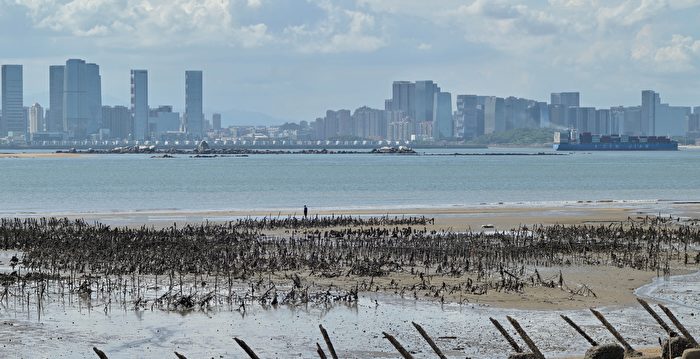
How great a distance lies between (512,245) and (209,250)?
33.0 feet

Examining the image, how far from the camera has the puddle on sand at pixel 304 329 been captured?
19.6m

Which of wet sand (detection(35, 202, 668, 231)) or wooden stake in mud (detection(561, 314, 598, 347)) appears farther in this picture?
wet sand (detection(35, 202, 668, 231))

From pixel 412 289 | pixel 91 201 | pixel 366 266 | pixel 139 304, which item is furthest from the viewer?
pixel 91 201

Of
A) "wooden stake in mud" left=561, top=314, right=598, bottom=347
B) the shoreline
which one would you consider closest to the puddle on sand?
"wooden stake in mud" left=561, top=314, right=598, bottom=347

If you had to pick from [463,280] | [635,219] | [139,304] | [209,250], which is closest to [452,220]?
[635,219]

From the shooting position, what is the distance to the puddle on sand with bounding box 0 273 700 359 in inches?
771

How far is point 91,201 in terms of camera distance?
74125mm

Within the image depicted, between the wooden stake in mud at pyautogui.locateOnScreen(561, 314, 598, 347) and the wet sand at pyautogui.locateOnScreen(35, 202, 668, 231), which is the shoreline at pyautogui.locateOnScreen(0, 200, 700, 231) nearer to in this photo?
the wet sand at pyautogui.locateOnScreen(35, 202, 668, 231)

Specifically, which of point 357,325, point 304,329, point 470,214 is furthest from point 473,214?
point 304,329

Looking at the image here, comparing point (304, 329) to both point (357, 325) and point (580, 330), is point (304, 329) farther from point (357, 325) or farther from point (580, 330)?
point (580, 330)

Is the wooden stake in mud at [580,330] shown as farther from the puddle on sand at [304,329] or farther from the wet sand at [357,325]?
the puddle on sand at [304,329]

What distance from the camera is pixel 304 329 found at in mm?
21516

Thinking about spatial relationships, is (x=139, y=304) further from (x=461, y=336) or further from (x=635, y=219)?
(x=635, y=219)

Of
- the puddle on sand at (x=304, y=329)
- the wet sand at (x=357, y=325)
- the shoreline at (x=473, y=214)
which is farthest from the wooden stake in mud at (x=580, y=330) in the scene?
the shoreline at (x=473, y=214)
